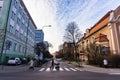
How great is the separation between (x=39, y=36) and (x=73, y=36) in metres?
68.0

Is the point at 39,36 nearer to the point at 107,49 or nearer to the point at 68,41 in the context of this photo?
the point at 68,41

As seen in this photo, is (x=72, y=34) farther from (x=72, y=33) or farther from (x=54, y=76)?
(x=54, y=76)

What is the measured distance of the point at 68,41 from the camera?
164ft

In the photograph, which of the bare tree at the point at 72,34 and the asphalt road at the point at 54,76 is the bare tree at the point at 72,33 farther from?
the asphalt road at the point at 54,76

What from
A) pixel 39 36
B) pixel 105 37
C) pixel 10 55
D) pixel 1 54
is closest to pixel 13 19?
pixel 10 55

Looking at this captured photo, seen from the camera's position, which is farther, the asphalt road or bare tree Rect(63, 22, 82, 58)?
bare tree Rect(63, 22, 82, 58)

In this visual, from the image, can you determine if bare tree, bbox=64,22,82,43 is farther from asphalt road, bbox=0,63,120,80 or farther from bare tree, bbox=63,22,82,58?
asphalt road, bbox=0,63,120,80

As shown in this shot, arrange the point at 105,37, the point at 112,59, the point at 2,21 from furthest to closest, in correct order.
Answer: the point at 105,37 < the point at 2,21 < the point at 112,59

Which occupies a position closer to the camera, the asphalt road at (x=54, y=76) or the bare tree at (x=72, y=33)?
the asphalt road at (x=54, y=76)

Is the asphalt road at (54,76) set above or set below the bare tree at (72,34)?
below

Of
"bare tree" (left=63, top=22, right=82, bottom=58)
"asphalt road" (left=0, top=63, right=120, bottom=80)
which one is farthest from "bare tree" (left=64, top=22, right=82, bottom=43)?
"asphalt road" (left=0, top=63, right=120, bottom=80)

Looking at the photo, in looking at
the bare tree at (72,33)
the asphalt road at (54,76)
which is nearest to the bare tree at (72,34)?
the bare tree at (72,33)

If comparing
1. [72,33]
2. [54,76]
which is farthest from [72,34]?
[54,76]

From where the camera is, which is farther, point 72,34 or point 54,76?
point 72,34
